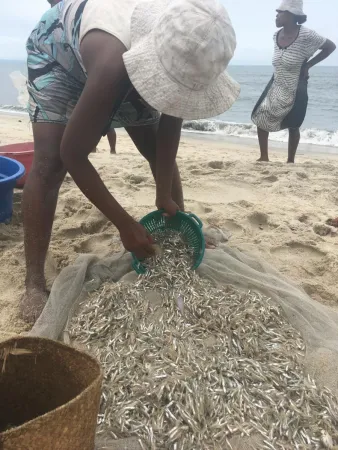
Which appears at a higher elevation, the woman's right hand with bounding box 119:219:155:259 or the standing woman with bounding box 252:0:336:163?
the standing woman with bounding box 252:0:336:163

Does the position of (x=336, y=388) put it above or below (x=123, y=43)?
below

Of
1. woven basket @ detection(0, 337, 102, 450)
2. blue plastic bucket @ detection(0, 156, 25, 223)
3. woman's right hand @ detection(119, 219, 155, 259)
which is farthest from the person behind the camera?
blue plastic bucket @ detection(0, 156, 25, 223)

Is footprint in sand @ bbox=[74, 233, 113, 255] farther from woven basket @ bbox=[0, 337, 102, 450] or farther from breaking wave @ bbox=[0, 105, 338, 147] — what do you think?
breaking wave @ bbox=[0, 105, 338, 147]

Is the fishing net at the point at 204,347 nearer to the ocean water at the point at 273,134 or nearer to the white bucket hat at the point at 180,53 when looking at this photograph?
the white bucket hat at the point at 180,53

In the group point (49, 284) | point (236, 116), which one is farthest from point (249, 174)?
point (236, 116)

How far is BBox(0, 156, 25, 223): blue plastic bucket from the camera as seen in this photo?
145 inches

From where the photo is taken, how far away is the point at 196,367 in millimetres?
2184

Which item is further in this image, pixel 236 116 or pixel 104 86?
pixel 236 116

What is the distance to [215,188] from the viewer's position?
5.12m

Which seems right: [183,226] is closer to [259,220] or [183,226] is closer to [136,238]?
[136,238]

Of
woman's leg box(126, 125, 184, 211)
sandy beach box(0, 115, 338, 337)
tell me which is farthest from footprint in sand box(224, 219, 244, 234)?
woman's leg box(126, 125, 184, 211)

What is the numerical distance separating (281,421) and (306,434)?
111 millimetres

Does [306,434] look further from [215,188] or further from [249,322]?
[215,188]

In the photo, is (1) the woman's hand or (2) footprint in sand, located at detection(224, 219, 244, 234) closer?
(1) the woman's hand
